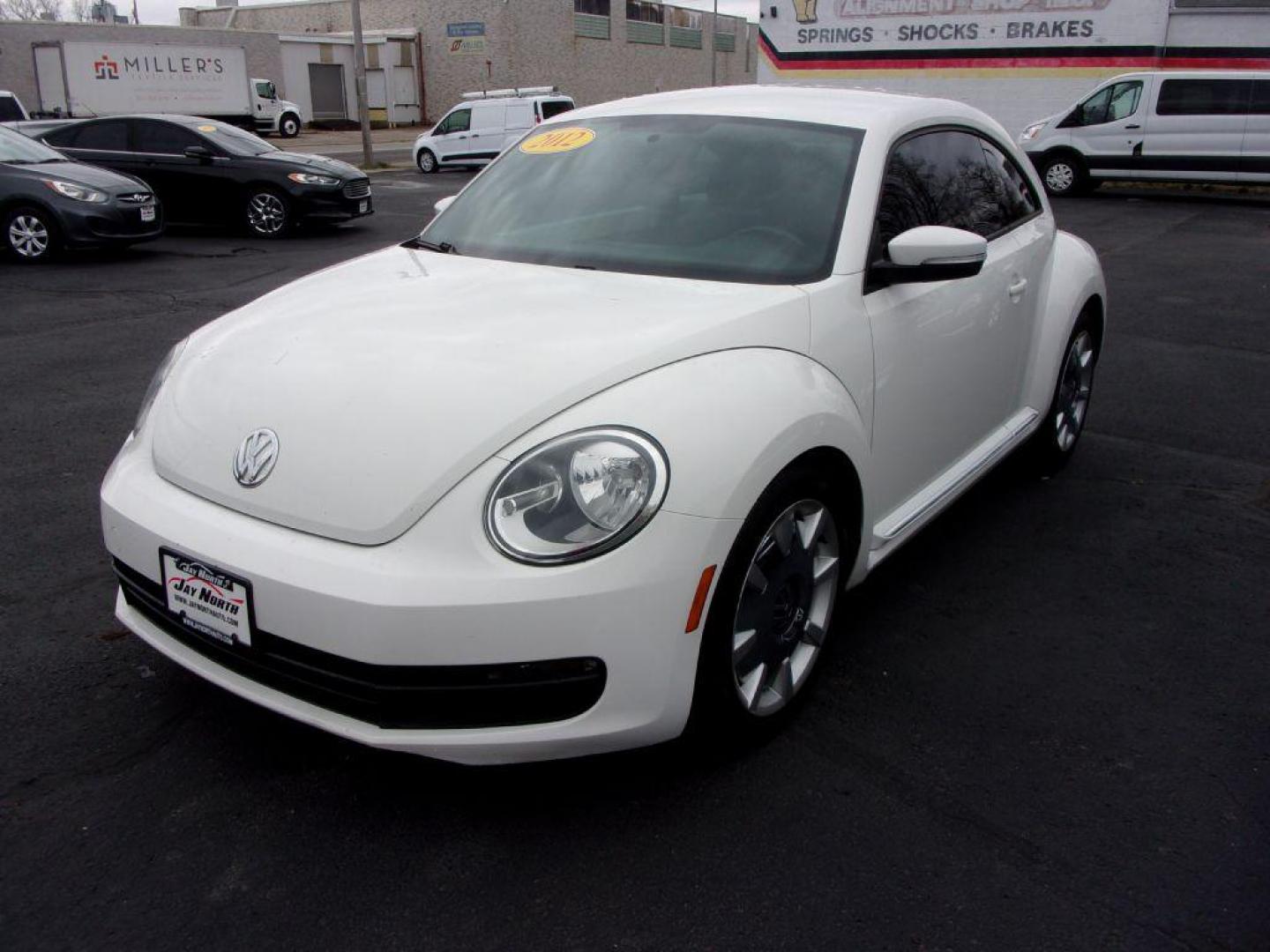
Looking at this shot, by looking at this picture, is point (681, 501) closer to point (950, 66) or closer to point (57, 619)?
point (57, 619)

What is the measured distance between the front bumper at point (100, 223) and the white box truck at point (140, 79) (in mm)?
22857

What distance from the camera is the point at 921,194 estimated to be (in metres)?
3.56

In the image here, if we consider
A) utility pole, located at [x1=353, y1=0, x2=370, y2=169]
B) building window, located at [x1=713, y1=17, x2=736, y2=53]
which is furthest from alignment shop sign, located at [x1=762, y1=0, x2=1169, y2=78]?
building window, located at [x1=713, y1=17, x2=736, y2=53]

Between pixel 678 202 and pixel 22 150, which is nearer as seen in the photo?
pixel 678 202

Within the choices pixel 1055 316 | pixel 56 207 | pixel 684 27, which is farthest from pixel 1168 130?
pixel 684 27

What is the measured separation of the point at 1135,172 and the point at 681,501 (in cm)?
1834

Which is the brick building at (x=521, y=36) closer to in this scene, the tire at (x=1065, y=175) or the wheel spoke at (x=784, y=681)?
the tire at (x=1065, y=175)

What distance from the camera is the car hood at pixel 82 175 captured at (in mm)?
10594

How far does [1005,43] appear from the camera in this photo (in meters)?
22.8

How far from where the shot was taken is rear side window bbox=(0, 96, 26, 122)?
1834 cm

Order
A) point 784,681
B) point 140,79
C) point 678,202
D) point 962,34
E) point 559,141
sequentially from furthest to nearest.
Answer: point 140,79
point 962,34
point 559,141
point 678,202
point 784,681

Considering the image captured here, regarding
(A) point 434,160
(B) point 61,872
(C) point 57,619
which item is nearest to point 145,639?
(B) point 61,872

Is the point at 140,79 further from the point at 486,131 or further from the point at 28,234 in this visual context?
the point at 28,234

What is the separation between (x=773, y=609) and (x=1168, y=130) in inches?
707
